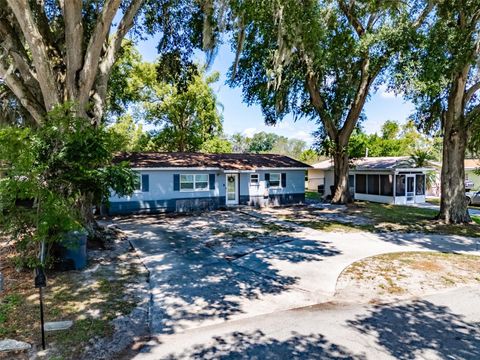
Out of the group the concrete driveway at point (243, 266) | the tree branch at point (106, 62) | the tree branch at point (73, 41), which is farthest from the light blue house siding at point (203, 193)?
the tree branch at point (73, 41)

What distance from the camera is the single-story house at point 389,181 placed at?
20.0 meters

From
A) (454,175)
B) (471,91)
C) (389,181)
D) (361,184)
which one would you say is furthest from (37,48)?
(361,184)

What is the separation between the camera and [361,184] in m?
22.6

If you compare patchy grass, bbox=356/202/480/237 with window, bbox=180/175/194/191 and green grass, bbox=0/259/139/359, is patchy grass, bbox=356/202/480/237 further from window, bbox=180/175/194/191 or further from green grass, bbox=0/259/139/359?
green grass, bbox=0/259/139/359

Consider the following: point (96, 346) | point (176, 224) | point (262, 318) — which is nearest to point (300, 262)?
point (262, 318)

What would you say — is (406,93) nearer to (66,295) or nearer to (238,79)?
(238,79)

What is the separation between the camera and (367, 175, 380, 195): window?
69.6 ft

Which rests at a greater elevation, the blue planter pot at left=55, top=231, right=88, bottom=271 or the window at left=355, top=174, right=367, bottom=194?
the window at left=355, top=174, right=367, bottom=194

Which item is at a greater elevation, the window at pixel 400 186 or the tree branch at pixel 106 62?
the tree branch at pixel 106 62

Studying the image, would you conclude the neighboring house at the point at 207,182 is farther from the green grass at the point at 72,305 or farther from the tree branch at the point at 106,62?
the green grass at the point at 72,305

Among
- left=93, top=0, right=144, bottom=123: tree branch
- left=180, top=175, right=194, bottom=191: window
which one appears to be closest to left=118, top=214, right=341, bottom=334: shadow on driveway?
left=93, top=0, right=144, bottom=123: tree branch

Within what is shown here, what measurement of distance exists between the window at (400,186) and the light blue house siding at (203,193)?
625 centimetres

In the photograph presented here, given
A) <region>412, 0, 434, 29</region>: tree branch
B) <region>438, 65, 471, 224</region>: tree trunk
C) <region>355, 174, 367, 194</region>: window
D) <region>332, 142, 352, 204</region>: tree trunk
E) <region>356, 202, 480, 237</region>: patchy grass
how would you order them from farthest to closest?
<region>355, 174, 367, 194</region>: window
<region>332, 142, 352, 204</region>: tree trunk
<region>438, 65, 471, 224</region>: tree trunk
<region>412, 0, 434, 29</region>: tree branch
<region>356, 202, 480, 237</region>: patchy grass

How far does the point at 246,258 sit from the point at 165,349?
4.20m
